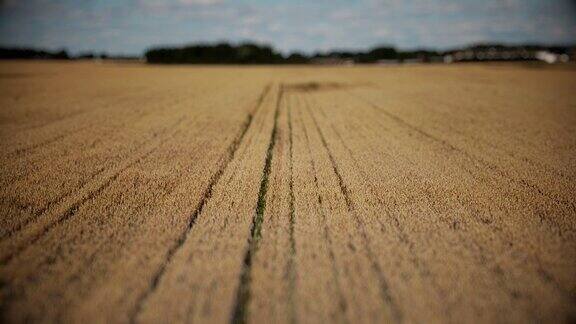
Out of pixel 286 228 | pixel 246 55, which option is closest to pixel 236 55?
pixel 246 55

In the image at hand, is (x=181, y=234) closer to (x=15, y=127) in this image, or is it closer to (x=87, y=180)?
(x=87, y=180)

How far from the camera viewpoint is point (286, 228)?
12.6 ft

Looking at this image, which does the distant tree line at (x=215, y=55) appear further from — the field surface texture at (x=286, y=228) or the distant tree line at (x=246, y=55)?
Answer: the field surface texture at (x=286, y=228)

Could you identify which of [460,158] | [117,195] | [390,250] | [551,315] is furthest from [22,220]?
[460,158]

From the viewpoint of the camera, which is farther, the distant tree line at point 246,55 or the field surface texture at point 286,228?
the distant tree line at point 246,55

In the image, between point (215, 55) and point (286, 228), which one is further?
point (215, 55)

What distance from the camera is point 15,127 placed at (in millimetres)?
8984

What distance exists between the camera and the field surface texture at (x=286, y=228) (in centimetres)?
272

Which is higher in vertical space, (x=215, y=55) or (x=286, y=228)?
(x=215, y=55)

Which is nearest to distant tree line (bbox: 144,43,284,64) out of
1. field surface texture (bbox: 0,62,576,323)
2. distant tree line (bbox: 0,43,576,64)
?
distant tree line (bbox: 0,43,576,64)

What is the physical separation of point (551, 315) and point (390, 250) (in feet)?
4.28

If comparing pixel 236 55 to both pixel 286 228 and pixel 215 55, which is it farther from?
pixel 286 228

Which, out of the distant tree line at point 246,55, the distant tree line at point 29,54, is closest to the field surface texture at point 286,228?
the distant tree line at point 246,55

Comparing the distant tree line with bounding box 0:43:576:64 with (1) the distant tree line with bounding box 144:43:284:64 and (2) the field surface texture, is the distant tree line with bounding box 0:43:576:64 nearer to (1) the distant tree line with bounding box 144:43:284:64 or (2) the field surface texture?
(1) the distant tree line with bounding box 144:43:284:64
